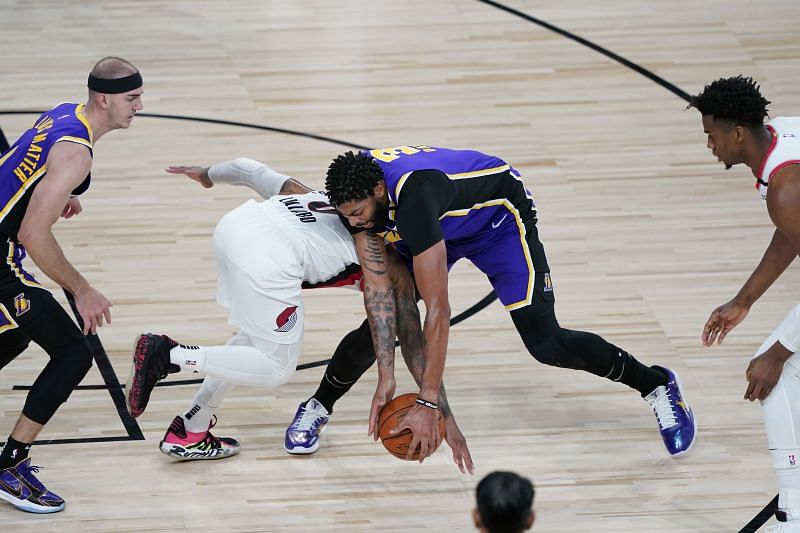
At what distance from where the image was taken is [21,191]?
Result: 4.67 meters

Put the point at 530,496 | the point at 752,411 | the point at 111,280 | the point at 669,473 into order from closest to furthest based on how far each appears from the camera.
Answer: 1. the point at 530,496
2. the point at 669,473
3. the point at 752,411
4. the point at 111,280

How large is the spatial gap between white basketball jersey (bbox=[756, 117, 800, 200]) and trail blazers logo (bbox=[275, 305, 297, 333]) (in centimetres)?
185

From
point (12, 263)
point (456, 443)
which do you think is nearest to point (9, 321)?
point (12, 263)

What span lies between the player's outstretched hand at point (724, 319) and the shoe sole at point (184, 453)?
6.92 ft

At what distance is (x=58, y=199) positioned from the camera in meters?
4.56

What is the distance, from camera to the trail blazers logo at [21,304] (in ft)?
15.6

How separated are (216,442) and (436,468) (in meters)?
0.96

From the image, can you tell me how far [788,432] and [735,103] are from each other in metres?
1.25

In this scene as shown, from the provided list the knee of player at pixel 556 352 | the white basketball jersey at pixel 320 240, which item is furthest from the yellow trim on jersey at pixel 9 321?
the knee of player at pixel 556 352

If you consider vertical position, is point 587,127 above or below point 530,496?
below

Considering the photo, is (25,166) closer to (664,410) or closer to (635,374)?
(635,374)

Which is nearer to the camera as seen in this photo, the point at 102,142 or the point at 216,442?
the point at 216,442

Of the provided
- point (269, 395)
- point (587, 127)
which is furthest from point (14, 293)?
point (587, 127)

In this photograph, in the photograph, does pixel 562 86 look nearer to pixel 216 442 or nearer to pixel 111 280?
pixel 111 280
